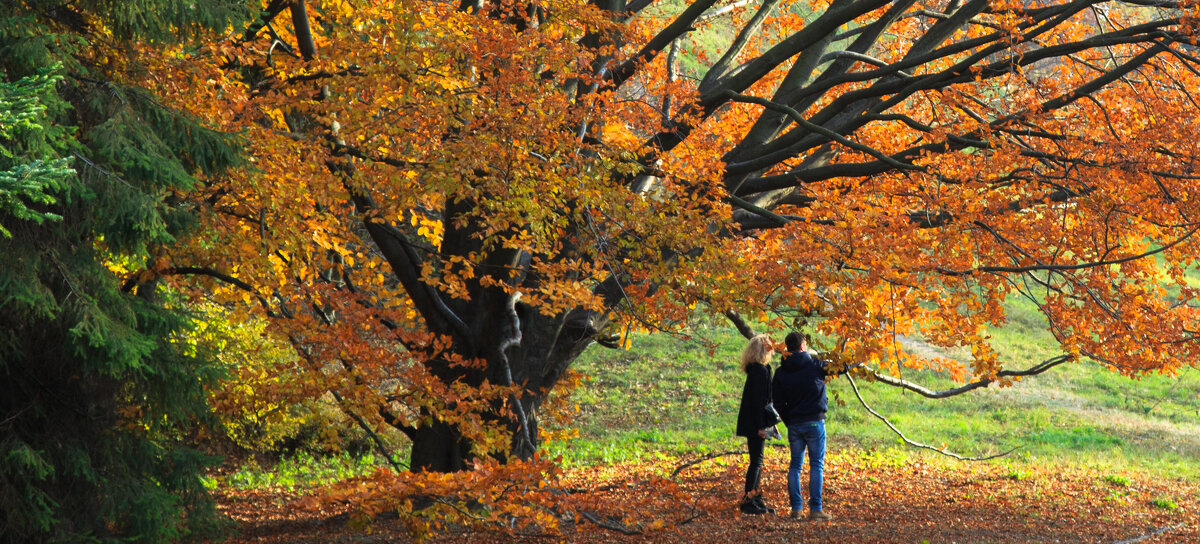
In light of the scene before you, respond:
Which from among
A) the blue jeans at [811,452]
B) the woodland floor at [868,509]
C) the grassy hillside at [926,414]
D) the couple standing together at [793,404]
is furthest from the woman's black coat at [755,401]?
the grassy hillside at [926,414]

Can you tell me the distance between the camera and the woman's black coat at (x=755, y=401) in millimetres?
7438

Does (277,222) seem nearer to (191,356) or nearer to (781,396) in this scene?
(191,356)

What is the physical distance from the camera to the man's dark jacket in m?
7.21

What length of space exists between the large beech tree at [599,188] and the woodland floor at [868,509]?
1.13 meters

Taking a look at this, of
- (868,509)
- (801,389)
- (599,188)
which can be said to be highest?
(599,188)

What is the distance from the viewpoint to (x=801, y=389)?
7258 mm

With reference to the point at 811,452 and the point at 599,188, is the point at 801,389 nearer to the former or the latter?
the point at 811,452

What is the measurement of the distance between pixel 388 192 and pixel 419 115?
33.1 inches

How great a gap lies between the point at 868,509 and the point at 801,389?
8.01 ft

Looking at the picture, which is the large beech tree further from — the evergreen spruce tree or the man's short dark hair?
the evergreen spruce tree

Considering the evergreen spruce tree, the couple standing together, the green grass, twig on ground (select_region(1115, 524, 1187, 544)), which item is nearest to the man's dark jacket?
the couple standing together

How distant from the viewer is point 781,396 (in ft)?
24.2

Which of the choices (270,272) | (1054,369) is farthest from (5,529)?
(1054,369)

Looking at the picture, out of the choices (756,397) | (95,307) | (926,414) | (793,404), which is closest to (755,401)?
(756,397)
